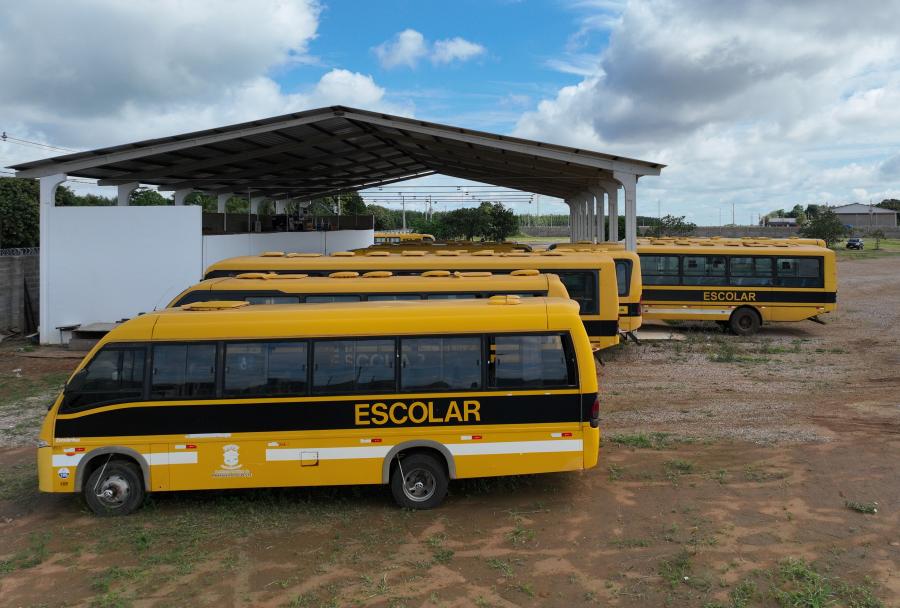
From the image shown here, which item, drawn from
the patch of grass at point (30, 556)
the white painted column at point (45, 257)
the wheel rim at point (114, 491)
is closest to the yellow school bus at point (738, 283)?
the wheel rim at point (114, 491)

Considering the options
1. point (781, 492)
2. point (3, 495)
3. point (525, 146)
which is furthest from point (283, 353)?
point (525, 146)

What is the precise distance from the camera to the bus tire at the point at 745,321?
19828 mm

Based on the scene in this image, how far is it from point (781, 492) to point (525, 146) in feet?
43.0

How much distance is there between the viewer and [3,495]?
839 centimetres

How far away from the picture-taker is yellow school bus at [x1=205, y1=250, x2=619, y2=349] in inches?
599

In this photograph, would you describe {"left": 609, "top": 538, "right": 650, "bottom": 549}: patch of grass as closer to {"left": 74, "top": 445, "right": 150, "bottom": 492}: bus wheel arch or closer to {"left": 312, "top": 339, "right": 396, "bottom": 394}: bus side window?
{"left": 312, "top": 339, "right": 396, "bottom": 394}: bus side window

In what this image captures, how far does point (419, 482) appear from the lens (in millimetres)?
7820

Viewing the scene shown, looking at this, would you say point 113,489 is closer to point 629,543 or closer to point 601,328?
point 629,543

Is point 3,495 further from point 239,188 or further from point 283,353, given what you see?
point 239,188

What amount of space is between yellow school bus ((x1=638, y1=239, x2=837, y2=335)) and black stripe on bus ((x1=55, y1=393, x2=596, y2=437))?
13051mm

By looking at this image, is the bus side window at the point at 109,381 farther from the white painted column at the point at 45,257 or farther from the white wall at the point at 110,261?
the white painted column at the point at 45,257

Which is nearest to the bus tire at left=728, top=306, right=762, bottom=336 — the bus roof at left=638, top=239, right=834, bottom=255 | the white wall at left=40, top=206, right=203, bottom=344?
the bus roof at left=638, top=239, right=834, bottom=255

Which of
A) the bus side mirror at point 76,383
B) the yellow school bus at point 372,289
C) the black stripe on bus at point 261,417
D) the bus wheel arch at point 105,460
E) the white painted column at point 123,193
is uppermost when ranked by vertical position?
the white painted column at point 123,193

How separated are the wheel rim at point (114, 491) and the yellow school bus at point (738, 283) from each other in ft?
49.8
